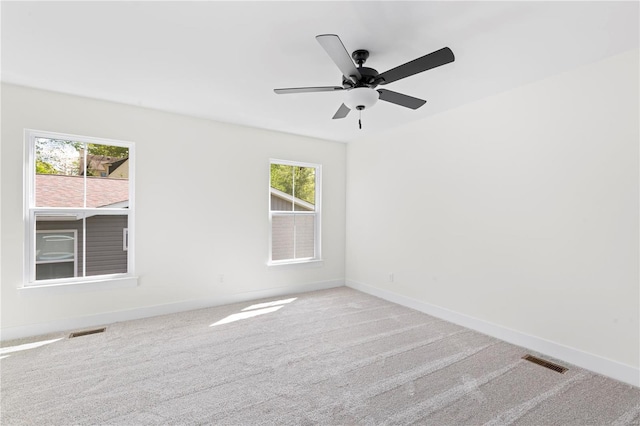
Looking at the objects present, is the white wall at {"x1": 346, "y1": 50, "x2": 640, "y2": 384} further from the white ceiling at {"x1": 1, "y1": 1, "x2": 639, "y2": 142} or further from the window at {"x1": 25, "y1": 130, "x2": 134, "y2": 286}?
the window at {"x1": 25, "y1": 130, "x2": 134, "y2": 286}

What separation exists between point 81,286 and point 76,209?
847mm

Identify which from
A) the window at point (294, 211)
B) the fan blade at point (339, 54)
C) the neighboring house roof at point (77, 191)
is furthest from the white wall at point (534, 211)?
the neighboring house roof at point (77, 191)

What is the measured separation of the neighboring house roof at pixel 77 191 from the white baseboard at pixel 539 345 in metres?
3.86

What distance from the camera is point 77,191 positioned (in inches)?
136

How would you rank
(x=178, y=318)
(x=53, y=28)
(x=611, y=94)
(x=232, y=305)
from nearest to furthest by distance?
(x=53, y=28) → (x=611, y=94) → (x=178, y=318) → (x=232, y=305)

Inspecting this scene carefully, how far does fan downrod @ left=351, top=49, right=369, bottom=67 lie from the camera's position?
2.37 m

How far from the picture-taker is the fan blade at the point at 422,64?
72.7 inches

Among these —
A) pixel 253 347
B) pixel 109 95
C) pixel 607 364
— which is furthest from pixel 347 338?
pixel 109 95

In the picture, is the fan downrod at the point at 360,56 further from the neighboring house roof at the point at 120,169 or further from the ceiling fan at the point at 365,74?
the neighboring house roof at the point at 120,169

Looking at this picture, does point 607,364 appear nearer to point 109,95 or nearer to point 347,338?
point 347,338

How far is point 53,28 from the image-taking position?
2.15m

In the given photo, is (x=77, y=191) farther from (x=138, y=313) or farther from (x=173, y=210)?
(x=138, y=313)

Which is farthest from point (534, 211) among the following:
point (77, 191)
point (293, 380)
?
point (77, 191)

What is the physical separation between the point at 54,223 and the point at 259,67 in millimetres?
2805
